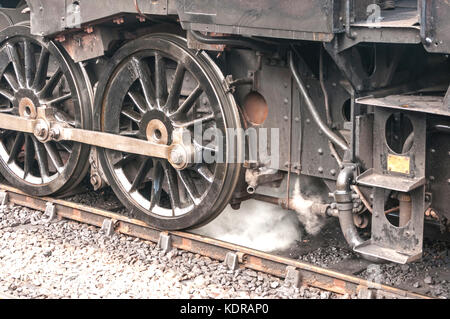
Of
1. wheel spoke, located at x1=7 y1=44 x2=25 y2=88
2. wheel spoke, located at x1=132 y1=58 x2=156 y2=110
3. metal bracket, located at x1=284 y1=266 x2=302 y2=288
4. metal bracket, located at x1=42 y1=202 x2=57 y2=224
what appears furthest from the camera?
wheel spoke, located at x1=7 y1=44 x2=25 y2=88

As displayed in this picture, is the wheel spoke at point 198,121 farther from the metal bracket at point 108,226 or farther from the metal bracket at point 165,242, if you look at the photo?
the metal bracket at point 108,226

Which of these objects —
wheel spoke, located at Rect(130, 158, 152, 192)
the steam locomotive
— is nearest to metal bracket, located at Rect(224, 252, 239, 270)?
the steam locomotive

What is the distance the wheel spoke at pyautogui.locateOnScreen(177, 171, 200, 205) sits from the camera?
20.0 ft

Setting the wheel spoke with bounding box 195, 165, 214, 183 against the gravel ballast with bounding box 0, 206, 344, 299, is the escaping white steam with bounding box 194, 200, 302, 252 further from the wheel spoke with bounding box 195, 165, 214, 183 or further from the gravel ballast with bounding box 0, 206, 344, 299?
the wheel spoke with bounding box 195, 165, 214, 183

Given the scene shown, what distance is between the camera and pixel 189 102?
19.5 ft

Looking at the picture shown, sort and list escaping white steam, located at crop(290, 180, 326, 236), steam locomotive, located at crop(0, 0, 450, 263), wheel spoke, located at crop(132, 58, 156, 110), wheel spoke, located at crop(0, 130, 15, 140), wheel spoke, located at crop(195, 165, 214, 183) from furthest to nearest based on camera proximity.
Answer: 1. wheel spoke, located at crop(0, 130, 15, 140)
2. wheel spoke, located at crop(132, 58, 156, 110)
3. wheel spoke, located at crop(195, 165, 214, 183)
4. escaping white steam, located at crop(290, 180, 326, 236)
5. steam locomotive, located at crop(0, 0, 450, 263)

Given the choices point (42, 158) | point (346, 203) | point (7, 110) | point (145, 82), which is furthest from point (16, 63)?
point (346, 203)

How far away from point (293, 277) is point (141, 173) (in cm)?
175

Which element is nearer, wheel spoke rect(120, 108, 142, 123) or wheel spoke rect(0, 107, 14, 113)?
wheel spoke rect(120, 108, 142, 123)

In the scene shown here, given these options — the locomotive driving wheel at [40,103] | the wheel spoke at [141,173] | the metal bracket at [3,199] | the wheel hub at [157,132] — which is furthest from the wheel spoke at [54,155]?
the wheel hub at [157,132]

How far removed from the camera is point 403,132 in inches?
195

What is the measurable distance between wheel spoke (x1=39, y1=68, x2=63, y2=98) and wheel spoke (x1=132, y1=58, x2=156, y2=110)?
1.06 meters

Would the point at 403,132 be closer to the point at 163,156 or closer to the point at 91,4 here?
the point at 163,156
